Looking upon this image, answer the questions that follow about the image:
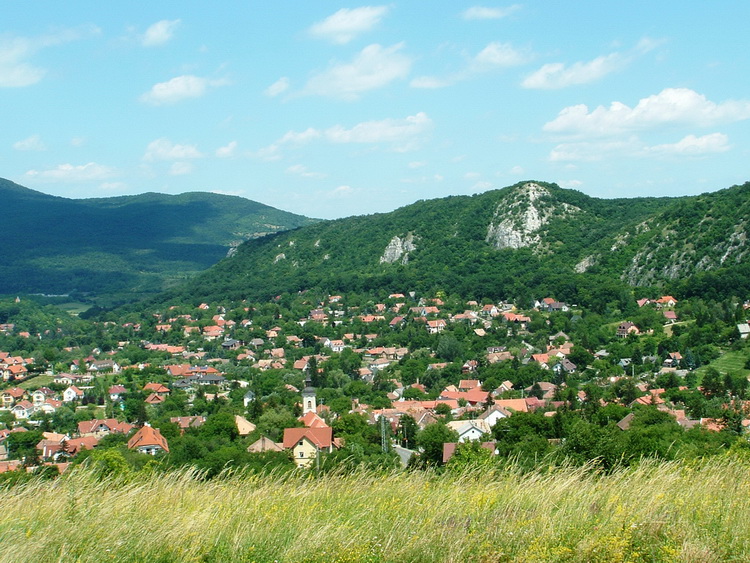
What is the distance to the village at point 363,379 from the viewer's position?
84.9 ft

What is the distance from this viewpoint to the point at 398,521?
3801mm

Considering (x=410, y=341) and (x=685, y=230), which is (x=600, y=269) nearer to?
(x=685, y=230)

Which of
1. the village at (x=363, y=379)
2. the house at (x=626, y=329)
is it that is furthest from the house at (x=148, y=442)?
the house at (x=626, y=329)

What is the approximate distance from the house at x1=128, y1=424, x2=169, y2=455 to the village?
0.10m

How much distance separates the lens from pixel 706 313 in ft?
151

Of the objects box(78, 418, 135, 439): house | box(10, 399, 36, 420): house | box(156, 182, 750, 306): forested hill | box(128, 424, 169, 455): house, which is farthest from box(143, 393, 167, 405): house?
box(156, 182, 750, 306): forested hill

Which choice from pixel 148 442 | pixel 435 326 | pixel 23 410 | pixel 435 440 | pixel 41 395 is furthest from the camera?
pixel 435 326

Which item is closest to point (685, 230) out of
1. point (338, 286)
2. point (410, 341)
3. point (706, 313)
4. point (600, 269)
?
point (600, 269)

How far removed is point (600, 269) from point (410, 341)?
2617 cm

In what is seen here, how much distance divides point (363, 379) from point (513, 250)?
49.3m

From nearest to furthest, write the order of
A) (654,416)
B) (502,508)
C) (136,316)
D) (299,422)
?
1. (502,508)
2. (654,416)
3. (299,422)
4. (136,316)

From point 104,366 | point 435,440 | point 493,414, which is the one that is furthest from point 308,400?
point 104,366

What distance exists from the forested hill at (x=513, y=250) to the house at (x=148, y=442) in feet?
142

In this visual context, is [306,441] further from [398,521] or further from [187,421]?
[398,521]
